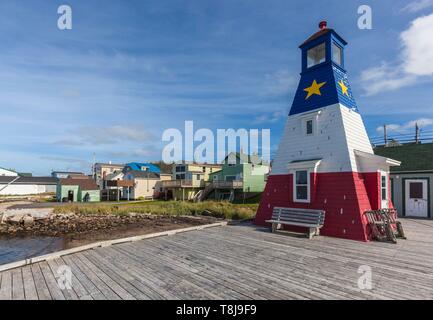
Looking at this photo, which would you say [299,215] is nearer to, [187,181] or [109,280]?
[109,280]

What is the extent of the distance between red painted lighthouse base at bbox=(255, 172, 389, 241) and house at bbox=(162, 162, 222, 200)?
3026 centimetres

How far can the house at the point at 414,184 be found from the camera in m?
16.0

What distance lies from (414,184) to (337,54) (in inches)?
420

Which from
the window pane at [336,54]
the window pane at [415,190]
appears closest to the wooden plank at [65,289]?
the window pane at [336,54]

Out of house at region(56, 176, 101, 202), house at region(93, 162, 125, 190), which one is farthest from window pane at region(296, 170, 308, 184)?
house at region(93, 162, 125, 190)

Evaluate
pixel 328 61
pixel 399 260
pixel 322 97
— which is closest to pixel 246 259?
pixel 399 260

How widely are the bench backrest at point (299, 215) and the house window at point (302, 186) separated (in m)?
0.60

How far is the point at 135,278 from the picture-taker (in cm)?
575

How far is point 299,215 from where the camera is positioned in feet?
35.7

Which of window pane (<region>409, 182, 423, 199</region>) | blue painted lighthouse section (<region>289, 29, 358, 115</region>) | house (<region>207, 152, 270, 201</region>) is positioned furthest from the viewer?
house (<region>207, 152, 270, 201</region>)

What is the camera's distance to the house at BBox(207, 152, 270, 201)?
121 feet

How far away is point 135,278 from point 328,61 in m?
11.2

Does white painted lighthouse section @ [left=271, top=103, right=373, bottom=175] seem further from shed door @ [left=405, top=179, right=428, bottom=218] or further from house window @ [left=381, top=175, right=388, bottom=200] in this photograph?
shed door @ [left=405, top=179, right=428, bottom=218]
